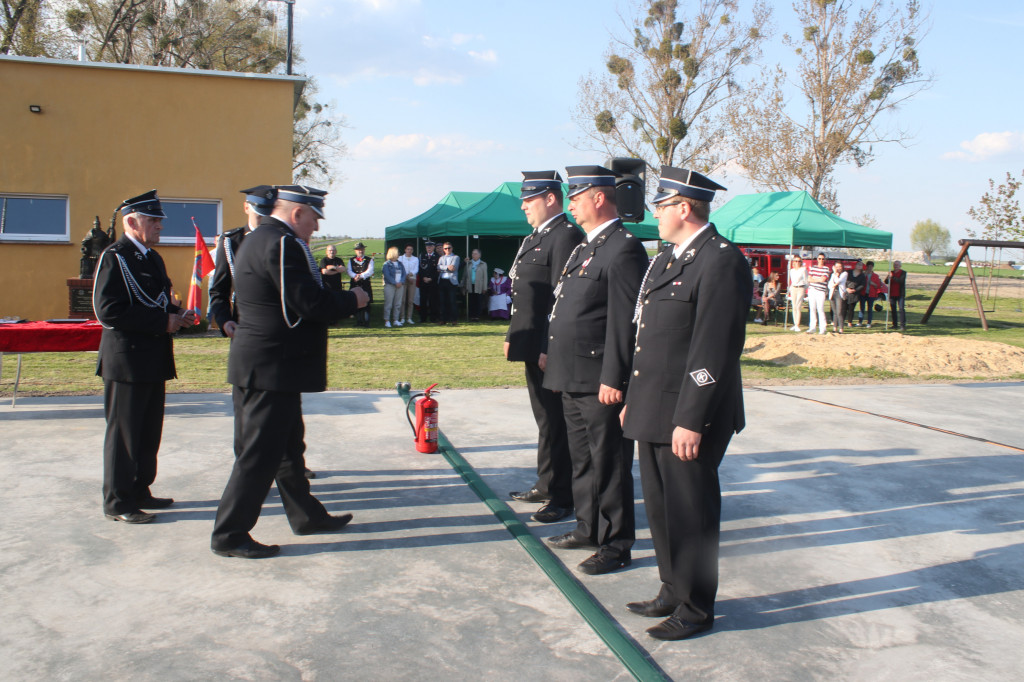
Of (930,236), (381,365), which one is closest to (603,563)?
(381,365)

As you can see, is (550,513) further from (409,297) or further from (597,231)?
(409,297)

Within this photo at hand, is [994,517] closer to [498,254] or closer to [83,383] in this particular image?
[83,383]

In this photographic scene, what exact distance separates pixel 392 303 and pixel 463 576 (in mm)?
15058

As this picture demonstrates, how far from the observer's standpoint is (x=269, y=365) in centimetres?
404

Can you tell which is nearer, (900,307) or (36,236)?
(36,236)

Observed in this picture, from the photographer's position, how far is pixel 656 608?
3.49m

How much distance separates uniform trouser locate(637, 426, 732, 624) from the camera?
3332mm

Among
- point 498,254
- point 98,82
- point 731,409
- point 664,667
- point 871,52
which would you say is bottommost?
point 664,667

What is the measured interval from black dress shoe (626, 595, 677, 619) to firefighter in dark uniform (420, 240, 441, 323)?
52.9 ft

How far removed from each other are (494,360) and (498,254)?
13.3m

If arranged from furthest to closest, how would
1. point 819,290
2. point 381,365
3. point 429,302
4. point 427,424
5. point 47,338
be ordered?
point 429,302 < point 819,290 < point 381,365 < point 47,338 < point 427,424

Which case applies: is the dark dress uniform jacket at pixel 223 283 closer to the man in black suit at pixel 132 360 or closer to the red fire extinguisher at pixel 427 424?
the man in black suit at pixel 132 360

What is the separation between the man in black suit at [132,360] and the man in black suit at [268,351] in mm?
901

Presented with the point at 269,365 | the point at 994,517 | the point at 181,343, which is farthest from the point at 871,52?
the point at 269,365
